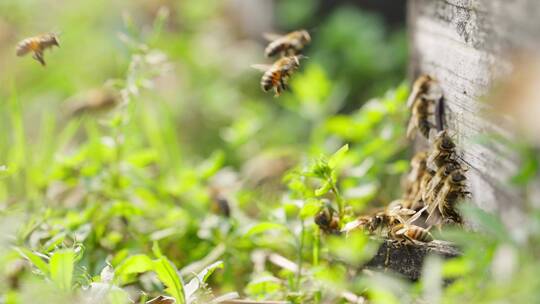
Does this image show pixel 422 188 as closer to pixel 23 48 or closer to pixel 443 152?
pixel 443 152

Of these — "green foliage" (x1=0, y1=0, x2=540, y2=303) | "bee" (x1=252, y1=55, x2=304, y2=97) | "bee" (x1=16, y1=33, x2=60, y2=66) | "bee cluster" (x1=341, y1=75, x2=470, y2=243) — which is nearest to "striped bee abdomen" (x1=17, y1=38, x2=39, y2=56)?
"bee" (x1=16, y1=33, x2=60, y2=66)

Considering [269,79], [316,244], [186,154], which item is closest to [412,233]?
[316,244]

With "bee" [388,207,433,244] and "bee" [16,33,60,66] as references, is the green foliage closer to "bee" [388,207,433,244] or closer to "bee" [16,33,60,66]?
"bee" [388,207,433,244]

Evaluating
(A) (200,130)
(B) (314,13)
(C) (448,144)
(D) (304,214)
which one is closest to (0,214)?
(D) (304,214)

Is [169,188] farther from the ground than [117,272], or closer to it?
closer to it

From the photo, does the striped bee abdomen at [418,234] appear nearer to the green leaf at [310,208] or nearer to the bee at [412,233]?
the bee at [412,233]

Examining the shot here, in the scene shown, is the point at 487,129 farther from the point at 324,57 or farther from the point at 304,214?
the point at 324,57
